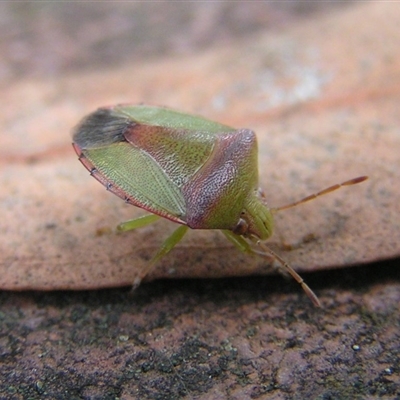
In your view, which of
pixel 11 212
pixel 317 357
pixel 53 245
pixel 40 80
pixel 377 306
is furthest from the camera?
pixel 40 80

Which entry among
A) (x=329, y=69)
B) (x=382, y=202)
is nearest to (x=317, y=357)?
(x=382, y=202)

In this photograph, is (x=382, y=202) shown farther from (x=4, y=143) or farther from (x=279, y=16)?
(x=279, y=16)

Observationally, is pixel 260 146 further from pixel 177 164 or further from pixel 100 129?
pixel 100 129

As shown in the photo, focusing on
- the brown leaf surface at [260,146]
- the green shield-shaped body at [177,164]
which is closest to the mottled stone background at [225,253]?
the brown leaf surface at [260,146]

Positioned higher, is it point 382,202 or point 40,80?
point 40,80

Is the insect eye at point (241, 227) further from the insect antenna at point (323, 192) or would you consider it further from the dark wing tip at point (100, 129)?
the dark wing tip at point (100, 129)
